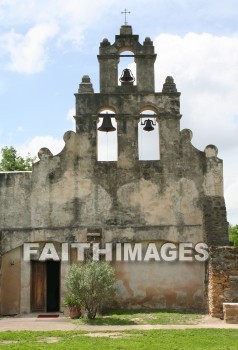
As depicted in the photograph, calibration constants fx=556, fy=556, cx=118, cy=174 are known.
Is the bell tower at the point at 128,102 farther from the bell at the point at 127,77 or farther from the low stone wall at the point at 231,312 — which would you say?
the low stone wall at the point at 231,312

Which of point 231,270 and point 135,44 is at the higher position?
point 135,44

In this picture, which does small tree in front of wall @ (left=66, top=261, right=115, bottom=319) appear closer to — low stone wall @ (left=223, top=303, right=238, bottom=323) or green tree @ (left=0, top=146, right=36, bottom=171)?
low stone wall @ (left=223, top=303, right=238, bottom=323)

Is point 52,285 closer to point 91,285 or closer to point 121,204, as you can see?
point 121,204

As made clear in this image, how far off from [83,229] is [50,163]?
2580 mm

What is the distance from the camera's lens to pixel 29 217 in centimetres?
1914

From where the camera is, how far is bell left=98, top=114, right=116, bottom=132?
19484 millimetres

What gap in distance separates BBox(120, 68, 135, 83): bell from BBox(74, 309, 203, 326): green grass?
8.04 meters

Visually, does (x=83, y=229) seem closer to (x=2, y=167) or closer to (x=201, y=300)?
(x=201, y=300)

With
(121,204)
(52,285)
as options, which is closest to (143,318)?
(121,204)

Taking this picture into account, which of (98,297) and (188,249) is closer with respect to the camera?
(98,297)

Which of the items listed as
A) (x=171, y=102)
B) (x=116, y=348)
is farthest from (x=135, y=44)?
(x=116, y=348)

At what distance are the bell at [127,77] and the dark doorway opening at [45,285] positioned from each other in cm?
692

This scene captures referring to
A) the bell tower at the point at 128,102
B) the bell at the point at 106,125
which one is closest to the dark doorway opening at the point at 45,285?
the bell tower at the point at 128,102

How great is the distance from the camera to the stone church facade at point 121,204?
18.7m
